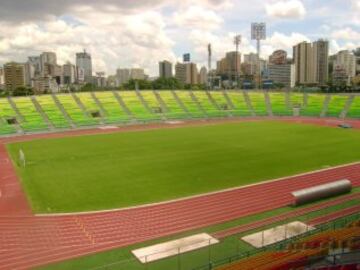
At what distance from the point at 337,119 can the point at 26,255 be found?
208 ft

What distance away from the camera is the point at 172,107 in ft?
249

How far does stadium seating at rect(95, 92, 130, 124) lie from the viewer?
219 feet

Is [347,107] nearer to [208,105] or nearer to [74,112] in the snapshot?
[208,105]

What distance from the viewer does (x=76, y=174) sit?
102 feet

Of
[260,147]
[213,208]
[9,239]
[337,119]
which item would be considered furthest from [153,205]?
[337,119]

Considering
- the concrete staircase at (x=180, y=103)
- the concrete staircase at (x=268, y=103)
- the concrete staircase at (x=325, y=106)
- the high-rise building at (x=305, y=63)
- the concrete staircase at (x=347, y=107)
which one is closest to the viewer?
the concrete staircase at (x=347, y=107)

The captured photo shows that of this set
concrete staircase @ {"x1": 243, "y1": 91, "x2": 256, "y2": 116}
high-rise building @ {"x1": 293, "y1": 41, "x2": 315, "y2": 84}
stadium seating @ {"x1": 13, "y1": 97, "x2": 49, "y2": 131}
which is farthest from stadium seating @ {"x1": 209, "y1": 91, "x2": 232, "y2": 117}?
high-rise building @ {"x1": 293, "y1": 41, "x2": 315, "y2": 84}

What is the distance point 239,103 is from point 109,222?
2465 inches

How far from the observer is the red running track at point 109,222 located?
1741cm

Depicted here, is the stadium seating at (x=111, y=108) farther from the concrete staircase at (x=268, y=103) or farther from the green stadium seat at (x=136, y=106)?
the concrete staircase at (x=268, y=103)

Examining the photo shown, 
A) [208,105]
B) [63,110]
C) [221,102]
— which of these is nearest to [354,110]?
[221,102]

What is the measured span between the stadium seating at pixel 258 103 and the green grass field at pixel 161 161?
63.6ft

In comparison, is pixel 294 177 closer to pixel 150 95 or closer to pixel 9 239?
pixel 9 239

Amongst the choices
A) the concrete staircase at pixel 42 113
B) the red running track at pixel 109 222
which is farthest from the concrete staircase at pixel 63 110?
the red running track at pixel 109 222
